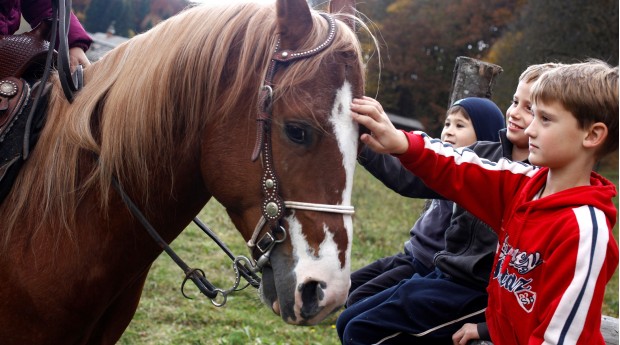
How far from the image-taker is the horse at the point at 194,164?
6.22 feet

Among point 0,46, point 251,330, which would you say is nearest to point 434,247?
point 0,46

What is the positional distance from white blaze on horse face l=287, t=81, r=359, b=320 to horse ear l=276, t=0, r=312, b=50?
9.0 inches

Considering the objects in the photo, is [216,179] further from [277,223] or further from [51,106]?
[51,106]

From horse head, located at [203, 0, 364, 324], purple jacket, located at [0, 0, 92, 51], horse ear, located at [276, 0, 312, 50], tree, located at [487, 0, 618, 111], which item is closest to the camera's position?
horse head, located at [203, 0, 364, 324]

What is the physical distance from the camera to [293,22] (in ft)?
6.50

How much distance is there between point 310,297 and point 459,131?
153 cm

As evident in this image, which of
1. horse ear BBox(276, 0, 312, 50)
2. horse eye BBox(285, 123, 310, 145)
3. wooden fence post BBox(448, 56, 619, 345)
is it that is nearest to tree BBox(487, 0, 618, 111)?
wooden fence post BBox(448, 56, 619, 345)

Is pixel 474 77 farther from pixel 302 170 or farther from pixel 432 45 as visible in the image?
pixel 432 45

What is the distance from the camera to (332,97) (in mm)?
1927

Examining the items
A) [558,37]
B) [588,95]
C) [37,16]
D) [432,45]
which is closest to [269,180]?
[588,95]

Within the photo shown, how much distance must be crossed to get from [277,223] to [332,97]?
1.43 feet

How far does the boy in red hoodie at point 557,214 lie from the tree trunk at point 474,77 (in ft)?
6.27

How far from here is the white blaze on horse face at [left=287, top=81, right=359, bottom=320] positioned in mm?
1825

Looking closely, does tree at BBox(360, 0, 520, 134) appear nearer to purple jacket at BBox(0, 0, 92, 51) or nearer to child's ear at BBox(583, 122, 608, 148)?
purple jacket at BBox(0, 0, 92, 51)
